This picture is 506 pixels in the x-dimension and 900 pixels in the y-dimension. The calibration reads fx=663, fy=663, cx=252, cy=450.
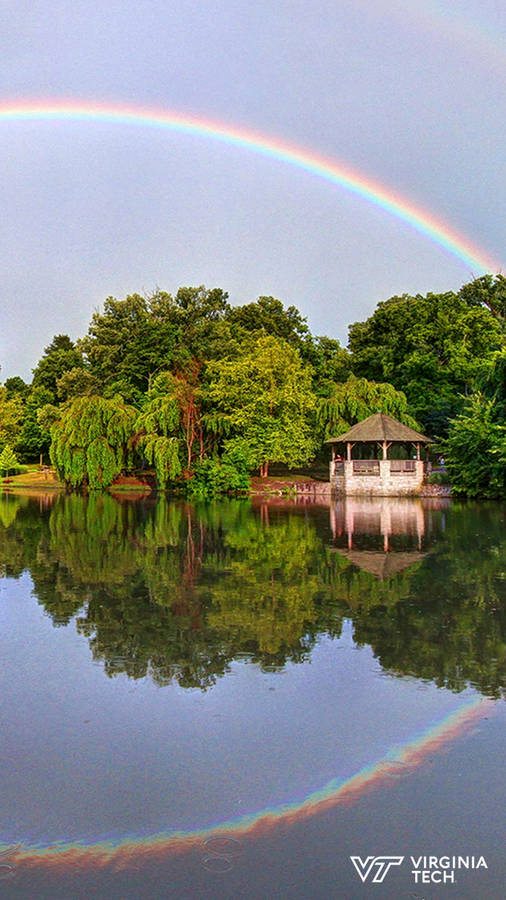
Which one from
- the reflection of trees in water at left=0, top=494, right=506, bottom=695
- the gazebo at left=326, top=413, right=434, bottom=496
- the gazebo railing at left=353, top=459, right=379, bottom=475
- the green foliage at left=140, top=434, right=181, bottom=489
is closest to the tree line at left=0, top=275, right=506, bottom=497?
the green foliage at left=140, top=434, right=181, bottom=489

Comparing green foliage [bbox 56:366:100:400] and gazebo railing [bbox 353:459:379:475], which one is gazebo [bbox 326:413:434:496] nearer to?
gazebo railing [bbox 353:459:379:475]

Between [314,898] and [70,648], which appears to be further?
[70,648]

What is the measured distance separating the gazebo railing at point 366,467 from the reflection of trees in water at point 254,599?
17969 mm

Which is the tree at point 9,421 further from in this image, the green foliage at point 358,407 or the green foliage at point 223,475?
the green foliage at point 358,407

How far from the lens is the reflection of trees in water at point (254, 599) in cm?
634

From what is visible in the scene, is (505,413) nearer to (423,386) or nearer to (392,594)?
(423,386)

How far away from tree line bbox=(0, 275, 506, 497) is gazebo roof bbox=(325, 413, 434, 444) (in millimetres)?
2112

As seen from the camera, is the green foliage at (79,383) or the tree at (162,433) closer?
the tree at (162,433)

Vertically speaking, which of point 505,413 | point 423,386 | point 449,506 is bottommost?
point 449,506

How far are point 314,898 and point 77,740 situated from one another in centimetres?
219

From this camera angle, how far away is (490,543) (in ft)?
47.9

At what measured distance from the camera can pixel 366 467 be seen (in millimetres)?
35406

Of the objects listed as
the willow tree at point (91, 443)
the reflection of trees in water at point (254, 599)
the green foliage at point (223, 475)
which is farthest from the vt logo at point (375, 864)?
the willow tree at point (91, 443)

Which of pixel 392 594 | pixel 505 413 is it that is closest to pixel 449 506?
pixel 505 413
